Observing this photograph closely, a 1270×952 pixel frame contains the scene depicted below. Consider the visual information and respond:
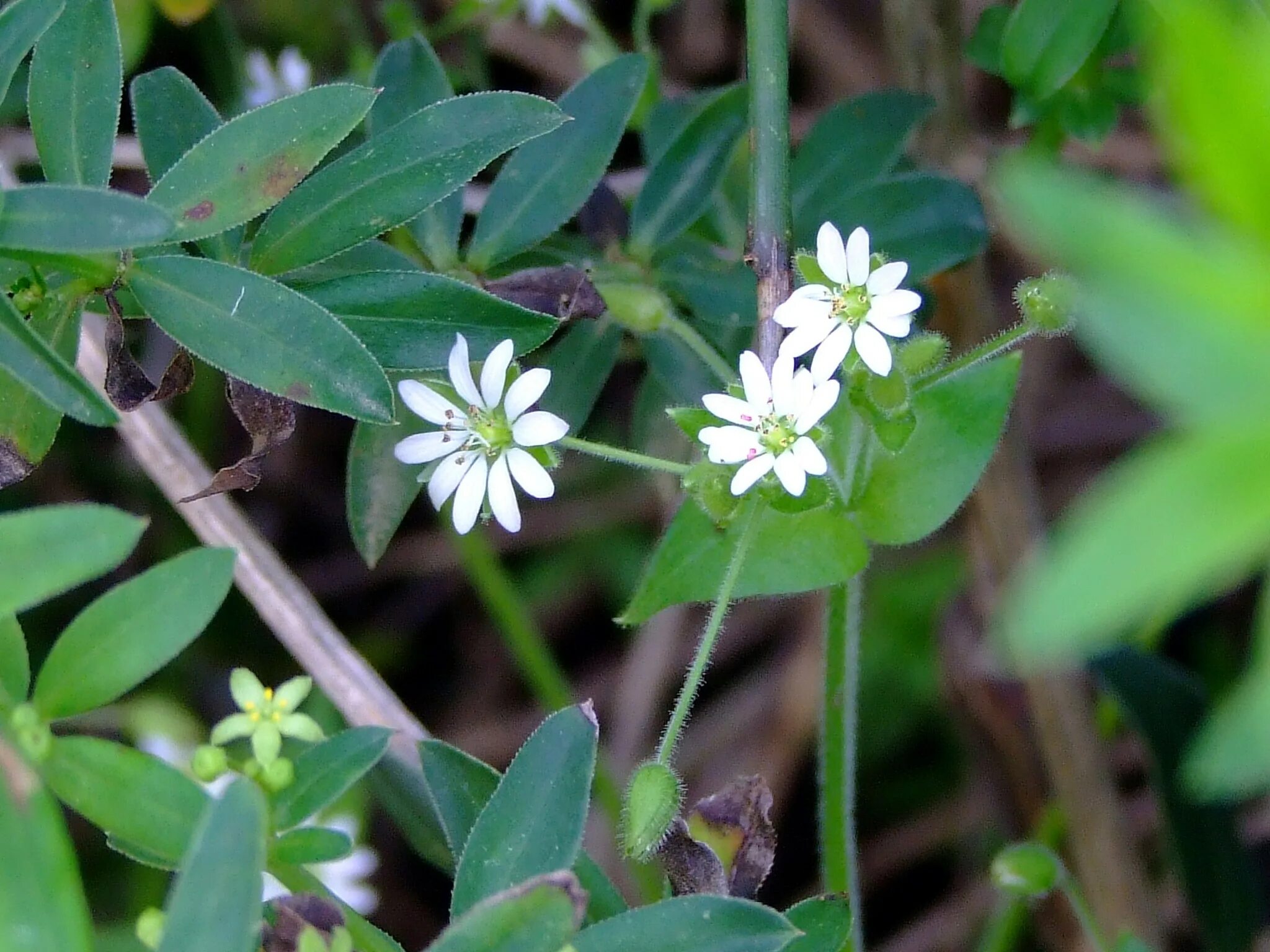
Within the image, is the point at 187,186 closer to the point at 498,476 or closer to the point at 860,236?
the point at 498,476

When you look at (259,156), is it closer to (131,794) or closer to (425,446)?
(425,446)

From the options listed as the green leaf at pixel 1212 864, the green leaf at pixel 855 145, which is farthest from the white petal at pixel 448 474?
the green leaf at pixel 1212 864

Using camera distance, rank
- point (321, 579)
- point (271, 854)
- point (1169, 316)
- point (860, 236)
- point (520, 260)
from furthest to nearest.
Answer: point (321, 579), point (520, 260), point (860, 236), point (271, 854), point (1169, 316)

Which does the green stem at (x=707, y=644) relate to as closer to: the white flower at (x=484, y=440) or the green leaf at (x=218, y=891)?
the white flower at (x=484, y=440)

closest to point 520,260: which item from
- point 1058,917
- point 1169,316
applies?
point 1169,316

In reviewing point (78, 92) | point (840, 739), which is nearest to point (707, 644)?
point (840, 739)
